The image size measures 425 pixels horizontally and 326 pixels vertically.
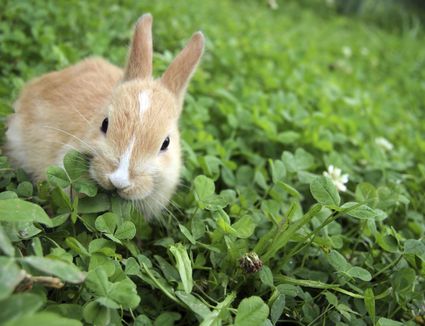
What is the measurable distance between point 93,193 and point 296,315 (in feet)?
3.53

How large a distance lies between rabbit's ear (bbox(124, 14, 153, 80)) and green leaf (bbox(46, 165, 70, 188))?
847mm

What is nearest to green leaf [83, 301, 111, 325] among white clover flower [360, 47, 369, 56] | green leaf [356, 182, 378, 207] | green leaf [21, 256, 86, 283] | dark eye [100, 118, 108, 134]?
green leaf [21, 256, 86, 283]

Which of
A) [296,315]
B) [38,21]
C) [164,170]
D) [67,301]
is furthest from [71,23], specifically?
[296,315]

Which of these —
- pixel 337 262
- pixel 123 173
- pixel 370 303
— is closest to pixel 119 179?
pixel 123 173

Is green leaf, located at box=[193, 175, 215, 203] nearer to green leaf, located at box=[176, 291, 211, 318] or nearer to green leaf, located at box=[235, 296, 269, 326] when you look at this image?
green leaf, located at box=[176, 291, 211, 318]

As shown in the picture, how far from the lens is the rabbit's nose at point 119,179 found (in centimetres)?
203

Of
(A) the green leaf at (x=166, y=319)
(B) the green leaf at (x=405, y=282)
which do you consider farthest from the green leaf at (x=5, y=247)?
(B) the green leaf at (x=405, y=282)

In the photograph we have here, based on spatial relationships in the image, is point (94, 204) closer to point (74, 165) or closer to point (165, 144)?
point (74, 165)

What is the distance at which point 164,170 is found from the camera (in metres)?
2.38

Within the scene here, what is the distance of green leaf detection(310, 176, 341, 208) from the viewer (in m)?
2.02

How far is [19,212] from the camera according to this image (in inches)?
64.4

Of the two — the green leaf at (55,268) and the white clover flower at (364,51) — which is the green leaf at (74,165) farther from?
the white clover flower at (364,51)

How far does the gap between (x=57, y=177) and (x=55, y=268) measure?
2.30 feet

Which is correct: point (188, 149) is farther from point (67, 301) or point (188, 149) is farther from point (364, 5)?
point (364, 5)
